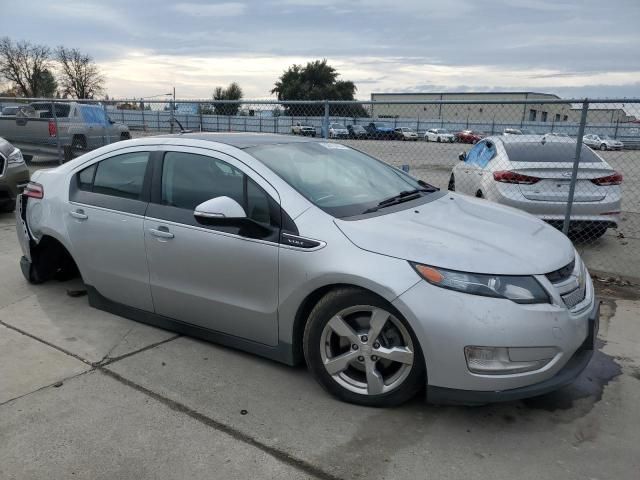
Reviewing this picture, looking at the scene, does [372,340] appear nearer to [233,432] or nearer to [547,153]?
[233,432]

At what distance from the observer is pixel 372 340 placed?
2.92m

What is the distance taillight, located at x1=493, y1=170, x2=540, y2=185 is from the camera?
633cm

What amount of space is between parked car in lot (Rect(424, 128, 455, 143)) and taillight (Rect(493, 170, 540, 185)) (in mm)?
3509

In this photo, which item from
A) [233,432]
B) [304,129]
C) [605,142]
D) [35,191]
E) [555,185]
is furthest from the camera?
[605,142]

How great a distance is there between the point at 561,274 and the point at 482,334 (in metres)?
0.68

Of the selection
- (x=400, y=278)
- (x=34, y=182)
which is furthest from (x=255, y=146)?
(x=34, y=182)

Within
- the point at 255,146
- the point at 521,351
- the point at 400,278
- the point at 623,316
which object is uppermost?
the point at 255,146

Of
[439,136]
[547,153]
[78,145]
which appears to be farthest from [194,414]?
[78,145]

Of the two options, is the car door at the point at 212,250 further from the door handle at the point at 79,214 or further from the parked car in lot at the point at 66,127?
the parked car in lot at the point at 66,127

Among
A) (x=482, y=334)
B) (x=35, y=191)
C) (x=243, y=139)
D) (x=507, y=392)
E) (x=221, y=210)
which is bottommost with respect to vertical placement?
(x=507, y=392)

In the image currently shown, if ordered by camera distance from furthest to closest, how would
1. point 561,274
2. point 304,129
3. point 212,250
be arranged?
point 304,129, point 212,250, point 561,274

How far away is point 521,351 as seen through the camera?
2.66 m

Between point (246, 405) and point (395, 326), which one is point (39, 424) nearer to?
point (246, 405)

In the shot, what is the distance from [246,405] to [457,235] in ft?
5.14
